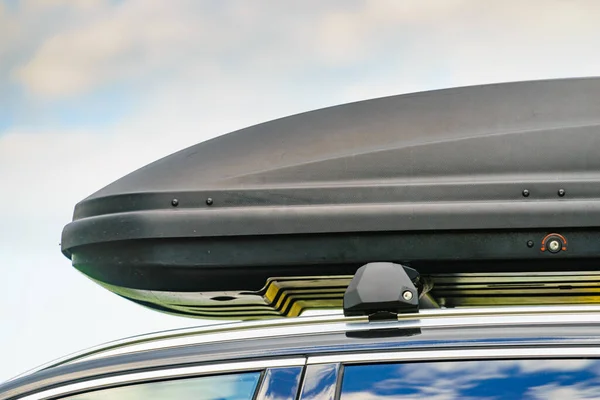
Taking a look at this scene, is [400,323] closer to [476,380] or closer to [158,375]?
[476,380]

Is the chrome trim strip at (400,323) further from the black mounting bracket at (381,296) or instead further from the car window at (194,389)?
the car window at (194,389)

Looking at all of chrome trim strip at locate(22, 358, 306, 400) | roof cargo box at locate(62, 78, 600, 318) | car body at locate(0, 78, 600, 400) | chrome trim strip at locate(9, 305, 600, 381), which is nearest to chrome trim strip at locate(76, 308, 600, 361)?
chrome trim strip at locate(9, 305, 600, 381)

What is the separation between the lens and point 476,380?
89.7 inches

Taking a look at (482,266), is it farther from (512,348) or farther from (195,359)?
(195,359)

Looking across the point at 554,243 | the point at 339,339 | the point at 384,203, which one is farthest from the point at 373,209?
the point at 339,339

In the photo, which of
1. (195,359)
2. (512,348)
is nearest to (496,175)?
(512,348)

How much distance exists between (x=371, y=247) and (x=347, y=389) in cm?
141

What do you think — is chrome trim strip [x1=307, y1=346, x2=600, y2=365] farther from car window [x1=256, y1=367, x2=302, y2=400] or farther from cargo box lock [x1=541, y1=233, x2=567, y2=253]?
cargo box lock [x1=541, y1=233, x2=567, y2=253]

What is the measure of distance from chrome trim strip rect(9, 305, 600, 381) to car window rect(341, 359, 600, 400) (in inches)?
7.4

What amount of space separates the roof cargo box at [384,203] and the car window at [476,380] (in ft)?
4.33

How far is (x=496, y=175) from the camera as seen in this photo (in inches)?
145

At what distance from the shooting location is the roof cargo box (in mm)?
3625

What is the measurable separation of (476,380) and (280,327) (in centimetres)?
58

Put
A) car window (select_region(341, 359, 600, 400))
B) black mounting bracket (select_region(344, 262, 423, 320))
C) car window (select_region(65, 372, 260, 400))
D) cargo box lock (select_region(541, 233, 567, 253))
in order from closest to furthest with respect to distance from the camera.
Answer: car window (select_region(341, 359, 600, 400))
car window (select_region(65, 372, 260, 400))
black mounting bracket (select_region(344, 262, 423, 320))
cargo box lock (select_region(541, 233, 567, 253))
